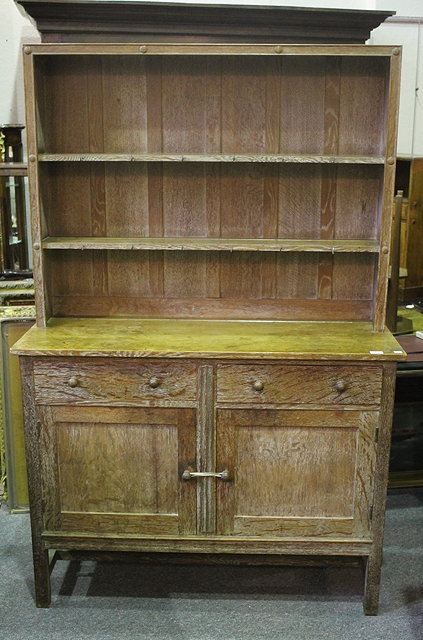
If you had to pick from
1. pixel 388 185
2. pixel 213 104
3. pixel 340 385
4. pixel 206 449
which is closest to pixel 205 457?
pixel 206 449

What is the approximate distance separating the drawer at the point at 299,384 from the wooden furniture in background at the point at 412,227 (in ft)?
5.09

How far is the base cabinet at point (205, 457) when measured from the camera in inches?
98.4

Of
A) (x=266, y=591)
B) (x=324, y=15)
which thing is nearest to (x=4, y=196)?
(x=324, y=15)

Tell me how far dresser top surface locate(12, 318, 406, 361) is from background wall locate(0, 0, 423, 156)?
48.2 inches

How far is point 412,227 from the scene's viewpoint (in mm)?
3865

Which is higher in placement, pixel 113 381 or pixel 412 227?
pixel 412 227

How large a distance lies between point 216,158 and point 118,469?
1.12 metres

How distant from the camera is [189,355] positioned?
246 cm

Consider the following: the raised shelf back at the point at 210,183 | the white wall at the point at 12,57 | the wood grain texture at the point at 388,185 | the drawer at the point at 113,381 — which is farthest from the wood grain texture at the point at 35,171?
the wood grain texture at the point at 388,185

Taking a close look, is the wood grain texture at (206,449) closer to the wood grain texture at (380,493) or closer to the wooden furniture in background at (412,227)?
the wood grain texture at (380,493)

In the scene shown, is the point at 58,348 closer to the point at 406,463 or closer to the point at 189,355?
the point at 189,355

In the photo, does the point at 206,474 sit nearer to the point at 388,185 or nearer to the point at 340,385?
the point at 340,385

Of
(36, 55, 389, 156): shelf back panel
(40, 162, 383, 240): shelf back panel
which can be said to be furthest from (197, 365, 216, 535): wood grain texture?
(36, 55, 389, 156): shelf back panel

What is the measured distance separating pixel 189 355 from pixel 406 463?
4.86 feet
